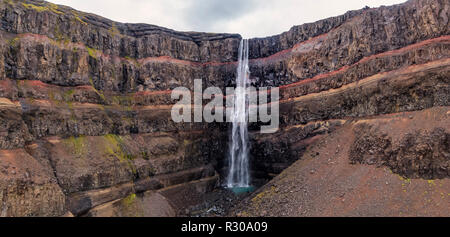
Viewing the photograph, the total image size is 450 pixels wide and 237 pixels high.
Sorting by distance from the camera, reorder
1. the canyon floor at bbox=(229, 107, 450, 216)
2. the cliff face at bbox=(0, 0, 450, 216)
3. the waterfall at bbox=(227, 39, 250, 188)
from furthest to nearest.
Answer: the waterfall at bbox=(227, 39, 250, 188) < the cliff face at bbox=(0, 0, 450, 216) < the canyon floor at bbox=(229, 107, 450, 216)

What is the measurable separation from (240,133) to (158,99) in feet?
41.0

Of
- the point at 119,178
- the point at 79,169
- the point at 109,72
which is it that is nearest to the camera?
the point at 79,169

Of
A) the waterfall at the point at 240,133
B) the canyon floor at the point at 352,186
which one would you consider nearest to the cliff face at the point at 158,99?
the canyon floor at the point at 352,186

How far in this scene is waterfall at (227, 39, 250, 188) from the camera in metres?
34.4

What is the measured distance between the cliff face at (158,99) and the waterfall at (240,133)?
4.96ft

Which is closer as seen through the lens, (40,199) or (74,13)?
(40,199)

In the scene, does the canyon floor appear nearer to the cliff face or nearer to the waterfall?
the cliff face

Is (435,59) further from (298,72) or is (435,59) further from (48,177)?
(48,177)

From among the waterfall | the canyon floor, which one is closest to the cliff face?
the canyon floor

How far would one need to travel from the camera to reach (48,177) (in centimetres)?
1828

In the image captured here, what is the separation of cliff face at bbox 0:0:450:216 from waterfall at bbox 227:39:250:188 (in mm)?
1513

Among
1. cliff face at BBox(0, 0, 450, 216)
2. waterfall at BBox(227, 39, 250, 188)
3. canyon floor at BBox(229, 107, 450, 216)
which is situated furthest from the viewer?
waterfall at BBox(227, 39, 250, 188)

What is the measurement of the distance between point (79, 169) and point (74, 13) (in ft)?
56.8

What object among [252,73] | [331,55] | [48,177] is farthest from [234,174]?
[48,177]
